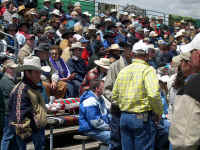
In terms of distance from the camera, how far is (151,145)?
4.80 meters

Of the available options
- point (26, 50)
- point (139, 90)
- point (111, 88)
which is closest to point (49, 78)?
point (26, 50)

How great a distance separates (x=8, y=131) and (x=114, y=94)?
1.69 metres

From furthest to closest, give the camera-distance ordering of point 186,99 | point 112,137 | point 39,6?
point 39,6 < point 112,137 < point 186,99

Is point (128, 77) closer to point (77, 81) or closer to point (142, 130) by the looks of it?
point (142, 130)

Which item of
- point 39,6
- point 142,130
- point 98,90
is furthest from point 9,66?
point 39,6

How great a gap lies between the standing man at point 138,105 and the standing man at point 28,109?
1199 mm

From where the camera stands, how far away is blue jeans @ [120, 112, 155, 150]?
4.68m

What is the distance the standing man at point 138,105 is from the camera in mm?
4637

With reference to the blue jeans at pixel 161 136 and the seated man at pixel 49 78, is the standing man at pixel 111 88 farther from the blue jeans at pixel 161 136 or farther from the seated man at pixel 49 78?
the seated man at pixel 49 78

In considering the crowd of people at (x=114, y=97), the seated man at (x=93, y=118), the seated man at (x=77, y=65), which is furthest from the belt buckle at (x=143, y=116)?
the seated man at (x=77, y=65)

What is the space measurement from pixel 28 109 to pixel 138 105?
1558 millimetres

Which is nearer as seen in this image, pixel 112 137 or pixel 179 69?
pixel 179 69

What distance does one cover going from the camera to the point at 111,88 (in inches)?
226

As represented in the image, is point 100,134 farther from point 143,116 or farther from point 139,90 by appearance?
point 139,90
